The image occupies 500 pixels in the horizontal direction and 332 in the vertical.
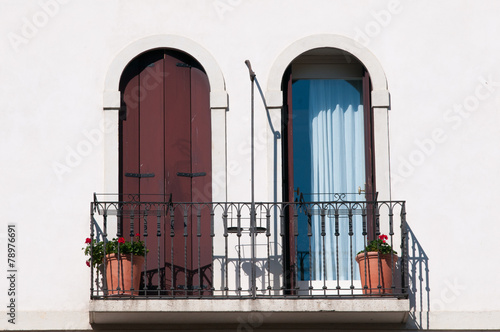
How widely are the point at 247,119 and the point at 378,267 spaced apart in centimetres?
244

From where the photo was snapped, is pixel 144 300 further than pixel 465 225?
No

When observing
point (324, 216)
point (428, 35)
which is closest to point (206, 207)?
point (324, 216)

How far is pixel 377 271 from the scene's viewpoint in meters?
12.5

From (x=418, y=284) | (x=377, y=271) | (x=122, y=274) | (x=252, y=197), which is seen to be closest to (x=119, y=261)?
(x=122, y=274)

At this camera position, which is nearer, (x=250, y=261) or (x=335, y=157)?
(x=250, y=261)

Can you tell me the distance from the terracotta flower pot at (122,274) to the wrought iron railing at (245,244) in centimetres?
4

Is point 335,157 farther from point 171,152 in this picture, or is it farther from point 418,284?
point 171,152

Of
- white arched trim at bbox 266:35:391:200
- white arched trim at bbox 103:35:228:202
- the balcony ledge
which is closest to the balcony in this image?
the balcony ledge

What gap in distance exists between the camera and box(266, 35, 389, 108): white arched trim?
13312 millimetres

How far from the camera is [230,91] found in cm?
1338

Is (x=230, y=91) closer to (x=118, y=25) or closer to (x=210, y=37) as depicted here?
(x=210, y=37)

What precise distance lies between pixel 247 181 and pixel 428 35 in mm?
2894

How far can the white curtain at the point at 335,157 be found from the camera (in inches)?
528

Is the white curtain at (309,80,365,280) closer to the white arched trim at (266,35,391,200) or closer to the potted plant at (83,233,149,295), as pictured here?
the white arched trim at (266,35,391,200)
